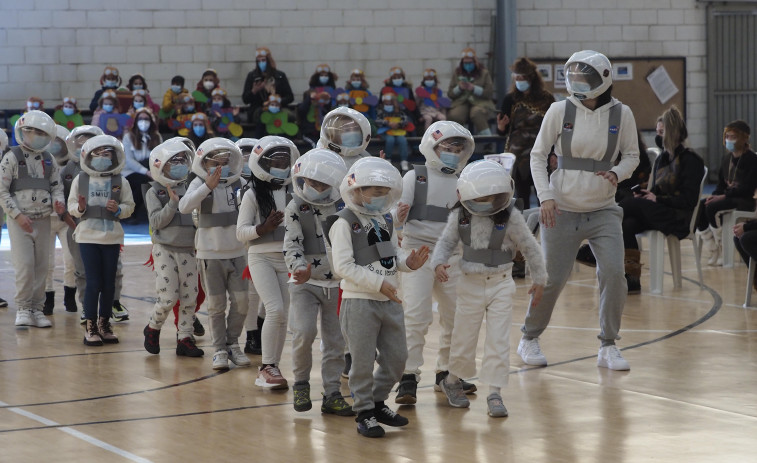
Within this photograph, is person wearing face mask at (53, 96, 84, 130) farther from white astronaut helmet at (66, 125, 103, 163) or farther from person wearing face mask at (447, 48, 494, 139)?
white astronaut helmet at (66, 125, 103, 163)

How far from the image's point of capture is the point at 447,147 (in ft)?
20.4

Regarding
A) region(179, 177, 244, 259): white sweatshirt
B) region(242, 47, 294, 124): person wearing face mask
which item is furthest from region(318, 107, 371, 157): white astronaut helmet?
region(242, 47, 294, 124): person wearing face mask

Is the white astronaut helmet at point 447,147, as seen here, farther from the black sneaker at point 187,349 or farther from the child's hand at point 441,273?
the black sneaker at point 187,349

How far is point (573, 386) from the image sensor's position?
6348 millimetres

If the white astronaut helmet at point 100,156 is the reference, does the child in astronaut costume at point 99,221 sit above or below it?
below

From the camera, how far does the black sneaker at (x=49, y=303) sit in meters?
9.20

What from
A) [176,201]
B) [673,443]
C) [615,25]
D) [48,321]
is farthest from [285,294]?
[615,25]

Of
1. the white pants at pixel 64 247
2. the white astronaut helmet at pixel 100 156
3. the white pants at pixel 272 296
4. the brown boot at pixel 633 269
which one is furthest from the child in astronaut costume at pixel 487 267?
the white pants at pixel 64 247

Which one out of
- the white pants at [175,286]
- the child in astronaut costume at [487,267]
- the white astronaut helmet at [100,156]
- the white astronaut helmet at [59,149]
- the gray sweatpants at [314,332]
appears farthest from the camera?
the white astronaut helmet at [59,149]

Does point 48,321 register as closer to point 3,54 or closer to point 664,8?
point 3,54

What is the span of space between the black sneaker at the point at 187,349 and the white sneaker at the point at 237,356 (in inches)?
14.4

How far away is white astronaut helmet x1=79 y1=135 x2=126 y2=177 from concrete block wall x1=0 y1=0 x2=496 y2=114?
1003cm

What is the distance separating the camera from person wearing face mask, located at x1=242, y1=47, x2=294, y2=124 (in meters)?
17.0

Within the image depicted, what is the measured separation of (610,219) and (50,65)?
1277 cm
